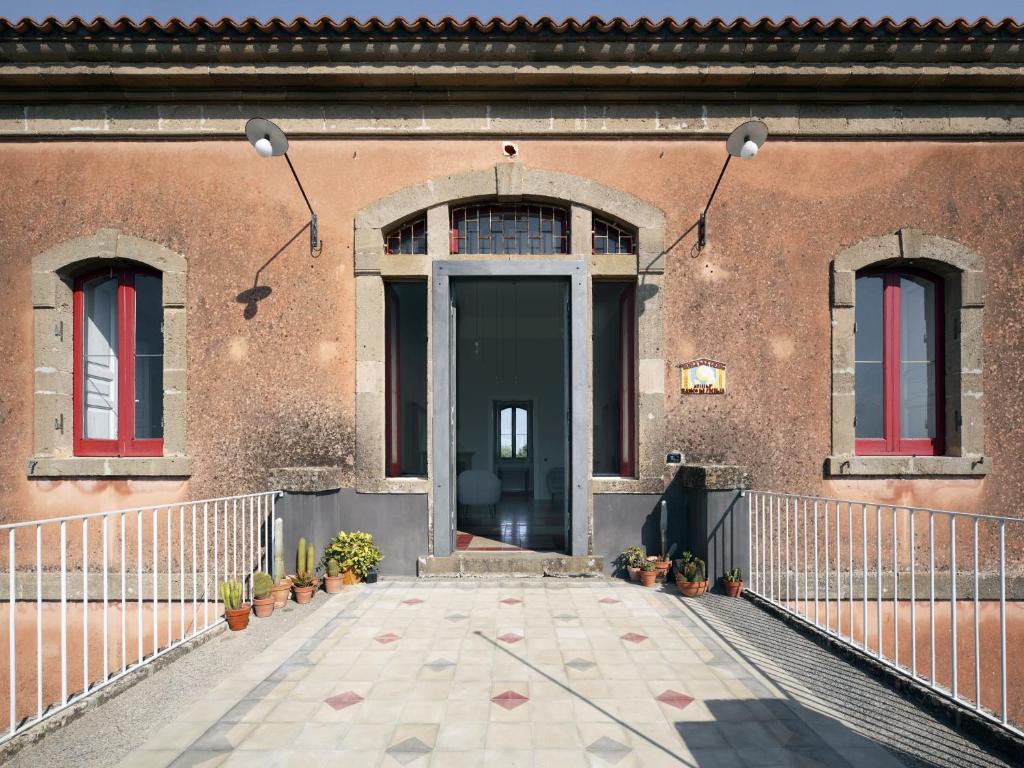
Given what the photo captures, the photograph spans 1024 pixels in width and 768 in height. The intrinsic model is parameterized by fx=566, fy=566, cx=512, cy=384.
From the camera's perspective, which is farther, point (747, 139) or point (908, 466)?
point (908, 466)

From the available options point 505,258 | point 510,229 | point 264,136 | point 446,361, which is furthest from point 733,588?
point 264,136

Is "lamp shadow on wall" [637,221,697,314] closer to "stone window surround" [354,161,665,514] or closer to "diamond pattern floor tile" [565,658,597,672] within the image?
"stone window surround" [354,161,665,514]

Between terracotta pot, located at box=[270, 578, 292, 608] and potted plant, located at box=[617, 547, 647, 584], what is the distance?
9.68 ft

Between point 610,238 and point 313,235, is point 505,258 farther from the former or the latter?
point 313,235

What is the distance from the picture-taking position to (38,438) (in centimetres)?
526

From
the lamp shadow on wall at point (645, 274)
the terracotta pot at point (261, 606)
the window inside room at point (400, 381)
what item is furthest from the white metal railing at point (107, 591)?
the lamp shadow on wall at point (645, 274)

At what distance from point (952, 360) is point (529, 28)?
5.00 metres

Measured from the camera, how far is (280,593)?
4605mm

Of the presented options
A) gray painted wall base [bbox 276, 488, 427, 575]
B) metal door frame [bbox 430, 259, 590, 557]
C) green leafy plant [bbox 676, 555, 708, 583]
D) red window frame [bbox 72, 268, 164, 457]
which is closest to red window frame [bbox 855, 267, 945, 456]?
green leafy plant [bbox 676, 555, 708, 583]

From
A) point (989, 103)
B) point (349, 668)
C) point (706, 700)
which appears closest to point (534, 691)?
point (706, 700)

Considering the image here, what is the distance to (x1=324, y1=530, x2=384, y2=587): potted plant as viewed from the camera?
505 cm

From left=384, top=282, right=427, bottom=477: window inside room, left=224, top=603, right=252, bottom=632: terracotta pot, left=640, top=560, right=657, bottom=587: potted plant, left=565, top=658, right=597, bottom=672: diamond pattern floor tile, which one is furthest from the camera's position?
left=384, top=282, right=427, bottom=477: window inside room

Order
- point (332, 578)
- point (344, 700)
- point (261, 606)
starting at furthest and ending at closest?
point (332, 578) → point (261, 606) → point (344, 700)

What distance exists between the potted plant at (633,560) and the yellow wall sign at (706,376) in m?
1.62
